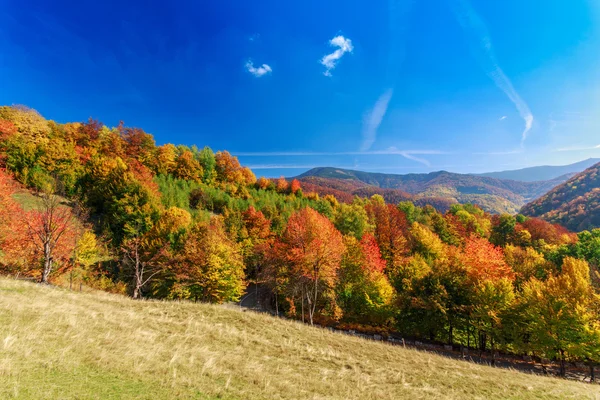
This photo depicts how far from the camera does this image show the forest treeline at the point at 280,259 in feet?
80.5

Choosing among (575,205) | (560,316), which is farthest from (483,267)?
(575,205)

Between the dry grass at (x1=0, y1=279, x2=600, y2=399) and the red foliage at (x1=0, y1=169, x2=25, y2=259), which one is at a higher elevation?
the red foliage at (x1=0, y1=169, x2=25, y2=259)

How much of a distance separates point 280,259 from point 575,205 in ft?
641

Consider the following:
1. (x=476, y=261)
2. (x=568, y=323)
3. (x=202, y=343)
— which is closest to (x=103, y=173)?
(x=202, y=343)

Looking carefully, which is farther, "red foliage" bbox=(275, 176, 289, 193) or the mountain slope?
the mountain slope

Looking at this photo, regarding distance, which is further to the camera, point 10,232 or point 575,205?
point 575,205

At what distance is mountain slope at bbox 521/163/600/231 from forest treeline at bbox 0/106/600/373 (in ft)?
313

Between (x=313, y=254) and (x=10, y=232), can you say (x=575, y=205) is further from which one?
(x=10, y=232)

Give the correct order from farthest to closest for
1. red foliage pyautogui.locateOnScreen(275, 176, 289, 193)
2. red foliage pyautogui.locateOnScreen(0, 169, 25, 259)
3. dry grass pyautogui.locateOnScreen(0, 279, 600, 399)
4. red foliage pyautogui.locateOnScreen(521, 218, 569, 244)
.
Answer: red foliage pyautogui.locateOnScreen(275, 176, 289, 193) < red foliage pyautogui.locateOnScreen(521, 218, 569, 244) < red foliage pyautogui.locateOnScreen(0, 169, 25, 259) < dry grass pyautogui.locateOnScreen(0, 279, 600, 399)

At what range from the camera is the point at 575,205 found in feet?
470

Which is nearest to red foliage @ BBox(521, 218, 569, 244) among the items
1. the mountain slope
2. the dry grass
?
the mountain slope

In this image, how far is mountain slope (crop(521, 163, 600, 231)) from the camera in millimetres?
125188

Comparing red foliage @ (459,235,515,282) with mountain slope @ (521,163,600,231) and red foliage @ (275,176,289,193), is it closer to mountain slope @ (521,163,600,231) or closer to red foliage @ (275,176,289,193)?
red foliage @ (275,176,289,193)

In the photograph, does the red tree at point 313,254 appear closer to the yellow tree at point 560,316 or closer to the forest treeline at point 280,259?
the forest treeline at point 280,259
